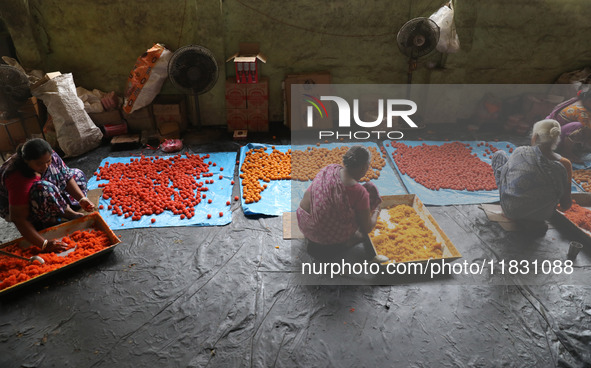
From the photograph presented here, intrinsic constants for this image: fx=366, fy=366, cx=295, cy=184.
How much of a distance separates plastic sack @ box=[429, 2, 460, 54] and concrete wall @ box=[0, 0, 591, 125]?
0.92 feet

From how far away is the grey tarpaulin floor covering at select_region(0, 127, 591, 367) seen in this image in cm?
266

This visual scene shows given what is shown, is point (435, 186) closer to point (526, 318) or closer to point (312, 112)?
point (526, 318)

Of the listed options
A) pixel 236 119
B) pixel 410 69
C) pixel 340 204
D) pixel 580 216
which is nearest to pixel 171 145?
pixel 236 119

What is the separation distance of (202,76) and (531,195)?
14.1 ft

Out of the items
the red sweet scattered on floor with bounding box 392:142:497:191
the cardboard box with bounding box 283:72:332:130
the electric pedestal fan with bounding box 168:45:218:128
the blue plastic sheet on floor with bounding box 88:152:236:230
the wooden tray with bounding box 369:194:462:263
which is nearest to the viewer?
the wooden tray with bounding box 369:194:462:263

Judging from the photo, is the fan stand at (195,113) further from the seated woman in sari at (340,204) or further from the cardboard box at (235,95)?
the seated woman in sari at (340,204)

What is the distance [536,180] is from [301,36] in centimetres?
395

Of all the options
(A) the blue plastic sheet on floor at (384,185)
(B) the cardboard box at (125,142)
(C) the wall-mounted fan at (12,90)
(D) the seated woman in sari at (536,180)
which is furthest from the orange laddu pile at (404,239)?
(C) the wall-mounted fan at (12,90)

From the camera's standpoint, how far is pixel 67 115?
5.05 metres

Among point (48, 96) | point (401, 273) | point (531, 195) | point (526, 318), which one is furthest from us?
point (48, 96)

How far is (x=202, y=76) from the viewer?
206 inches

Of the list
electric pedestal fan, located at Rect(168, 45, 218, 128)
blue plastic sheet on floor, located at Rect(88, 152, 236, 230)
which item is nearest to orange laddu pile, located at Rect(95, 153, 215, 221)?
blue plastic sheet on floor, located at Rect(88, 152, 236, 230)

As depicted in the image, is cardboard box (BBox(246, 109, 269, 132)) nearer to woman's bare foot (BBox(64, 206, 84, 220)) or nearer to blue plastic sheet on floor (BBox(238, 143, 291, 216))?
blue plastic sheet on floor (BBox(238, 143, 291, 216))

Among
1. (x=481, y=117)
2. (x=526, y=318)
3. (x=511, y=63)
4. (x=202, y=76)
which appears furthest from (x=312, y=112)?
(x=526, y=318)
